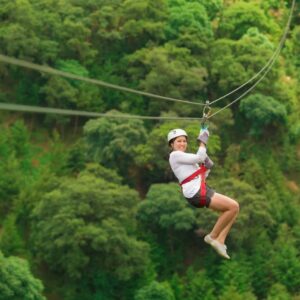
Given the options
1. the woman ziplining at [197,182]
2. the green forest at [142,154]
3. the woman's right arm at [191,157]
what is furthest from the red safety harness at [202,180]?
the green forest at [142,154]

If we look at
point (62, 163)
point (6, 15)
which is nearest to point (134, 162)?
point (62, 163)

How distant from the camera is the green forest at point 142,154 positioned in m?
39.2

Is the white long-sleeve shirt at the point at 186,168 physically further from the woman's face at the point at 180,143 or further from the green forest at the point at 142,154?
the green forest at the point at 142,154

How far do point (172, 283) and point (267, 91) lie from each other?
507 inches

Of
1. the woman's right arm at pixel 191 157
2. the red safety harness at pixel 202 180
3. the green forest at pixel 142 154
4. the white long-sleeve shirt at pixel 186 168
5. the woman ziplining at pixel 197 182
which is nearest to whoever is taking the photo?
the woman's right arm at pixel 191 157

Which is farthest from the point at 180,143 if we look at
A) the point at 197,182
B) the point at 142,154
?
the point at 142,154

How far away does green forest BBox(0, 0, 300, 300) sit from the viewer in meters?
39.2

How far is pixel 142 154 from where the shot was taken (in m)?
43.0

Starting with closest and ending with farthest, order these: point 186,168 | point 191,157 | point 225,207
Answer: point 191,157 → point 186,168 → point 225,207

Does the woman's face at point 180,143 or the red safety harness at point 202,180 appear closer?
the woman's face at point 180,143

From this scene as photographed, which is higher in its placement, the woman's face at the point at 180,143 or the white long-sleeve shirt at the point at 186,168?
the woman's face at the point at 180,143

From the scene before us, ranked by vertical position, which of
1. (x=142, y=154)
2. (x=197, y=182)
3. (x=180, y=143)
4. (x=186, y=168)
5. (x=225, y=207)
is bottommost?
(x=142, y=154)

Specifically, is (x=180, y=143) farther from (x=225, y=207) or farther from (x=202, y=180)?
(x=225, y=207)

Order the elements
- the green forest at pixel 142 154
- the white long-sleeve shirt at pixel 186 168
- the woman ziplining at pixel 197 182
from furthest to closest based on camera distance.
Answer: the green forest at pixel 142 154, the woman ziplining at pixel 197 182, the white long-sleeve shirt at pixel 186 168
